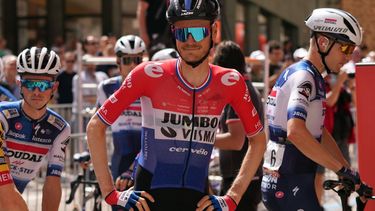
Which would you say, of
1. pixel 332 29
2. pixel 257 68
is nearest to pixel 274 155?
pixel 332 29

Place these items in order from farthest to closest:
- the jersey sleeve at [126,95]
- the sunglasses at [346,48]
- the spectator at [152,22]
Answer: the spectator at [152,22]
the sunglasses at [346,48]
the jersey sleeve at [126,95]

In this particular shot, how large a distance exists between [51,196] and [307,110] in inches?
73.6

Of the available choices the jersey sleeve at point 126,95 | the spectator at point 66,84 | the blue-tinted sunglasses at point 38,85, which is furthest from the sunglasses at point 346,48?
the spectator at point 66,84

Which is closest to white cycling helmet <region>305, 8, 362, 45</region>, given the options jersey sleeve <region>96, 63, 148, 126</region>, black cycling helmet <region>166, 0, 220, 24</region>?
black cycling helmet <region>166, 0, 220, 24</region>

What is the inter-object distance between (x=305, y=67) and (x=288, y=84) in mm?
164

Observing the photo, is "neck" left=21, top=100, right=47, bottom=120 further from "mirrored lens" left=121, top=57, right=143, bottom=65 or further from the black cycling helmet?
the black cycling helmet

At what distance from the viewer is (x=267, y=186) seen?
21.8 ft

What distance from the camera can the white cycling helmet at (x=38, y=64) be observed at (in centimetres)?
713

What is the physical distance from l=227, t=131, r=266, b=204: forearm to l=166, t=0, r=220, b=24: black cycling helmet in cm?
76

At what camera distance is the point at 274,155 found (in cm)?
659

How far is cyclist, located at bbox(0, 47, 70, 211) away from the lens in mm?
7035

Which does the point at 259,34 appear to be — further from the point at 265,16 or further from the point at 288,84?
the point at 288,84

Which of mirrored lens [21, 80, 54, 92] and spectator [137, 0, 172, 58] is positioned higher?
mirrored lens [21, 80, 54, 92]

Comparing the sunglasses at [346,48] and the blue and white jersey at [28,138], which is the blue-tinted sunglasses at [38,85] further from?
the sunglasses at [346,48]
